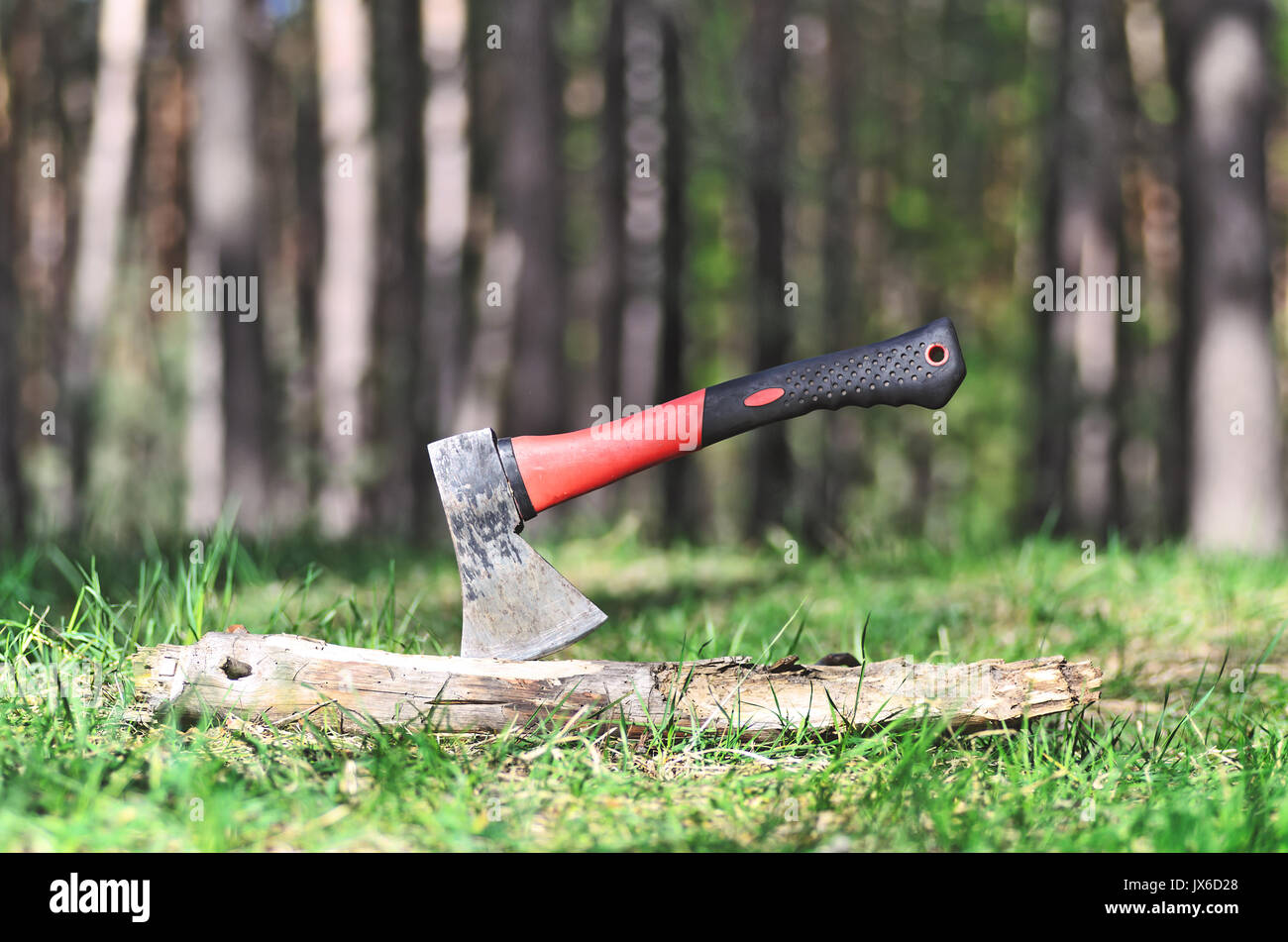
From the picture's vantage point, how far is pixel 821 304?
18.8 metres

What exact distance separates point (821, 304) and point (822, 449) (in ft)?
11.0

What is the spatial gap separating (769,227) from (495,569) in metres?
6.40

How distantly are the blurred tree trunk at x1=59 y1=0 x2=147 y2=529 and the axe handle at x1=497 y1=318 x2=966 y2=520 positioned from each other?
1118 centimetres

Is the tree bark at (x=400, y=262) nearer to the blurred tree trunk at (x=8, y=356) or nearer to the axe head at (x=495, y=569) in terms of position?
the blurred tree trunk at (x=8, y=356)

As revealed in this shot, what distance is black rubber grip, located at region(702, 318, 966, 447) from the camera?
275 centimetres

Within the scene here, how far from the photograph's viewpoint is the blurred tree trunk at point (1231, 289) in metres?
6.38

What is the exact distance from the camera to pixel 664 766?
2.49 meters

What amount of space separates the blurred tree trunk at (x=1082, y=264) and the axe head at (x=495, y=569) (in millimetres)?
9151

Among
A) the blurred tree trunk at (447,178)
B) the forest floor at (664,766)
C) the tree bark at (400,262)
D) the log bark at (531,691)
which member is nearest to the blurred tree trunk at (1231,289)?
the forest floor at (664,766)

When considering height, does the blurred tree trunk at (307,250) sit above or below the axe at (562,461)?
above
